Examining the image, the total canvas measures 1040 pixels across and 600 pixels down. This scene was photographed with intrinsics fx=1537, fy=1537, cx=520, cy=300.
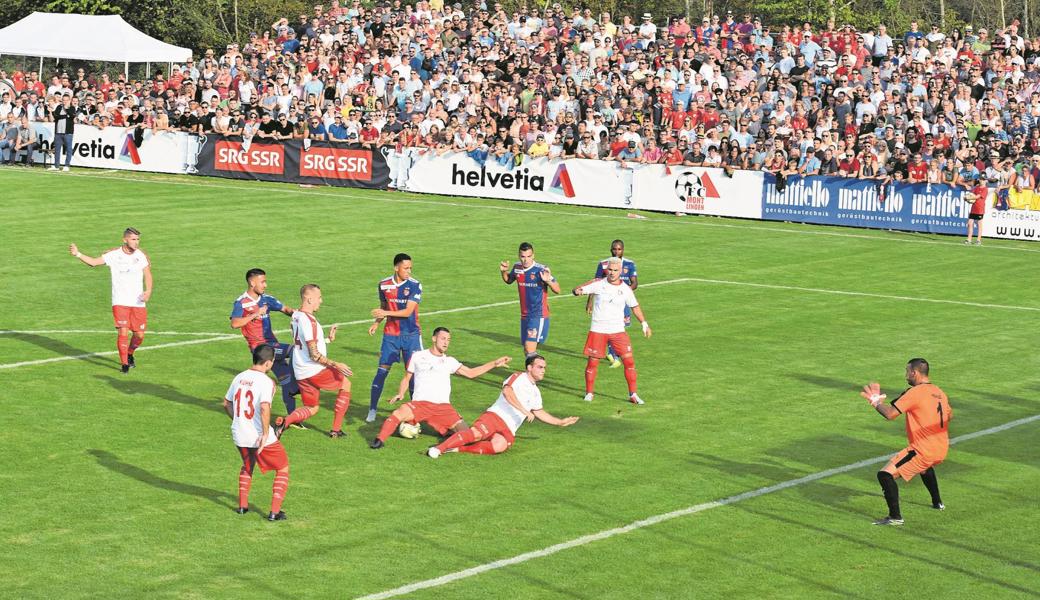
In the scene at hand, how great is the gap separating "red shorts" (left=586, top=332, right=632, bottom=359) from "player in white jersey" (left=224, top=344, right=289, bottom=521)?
6967mm

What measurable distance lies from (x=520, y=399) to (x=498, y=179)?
29068 mm

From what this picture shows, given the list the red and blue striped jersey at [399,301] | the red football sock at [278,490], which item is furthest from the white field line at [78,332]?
the red football sock at [278,490]

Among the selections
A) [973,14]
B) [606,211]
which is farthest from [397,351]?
[973,14]

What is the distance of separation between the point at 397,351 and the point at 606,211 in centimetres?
2532

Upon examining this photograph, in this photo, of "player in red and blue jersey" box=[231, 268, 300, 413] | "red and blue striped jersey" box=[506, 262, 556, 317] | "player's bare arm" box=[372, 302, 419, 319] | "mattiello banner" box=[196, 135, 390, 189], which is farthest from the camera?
"mattiello banner" box=[196, 135, 390, 189]

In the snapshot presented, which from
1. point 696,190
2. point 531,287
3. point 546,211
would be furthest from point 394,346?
point 696,190

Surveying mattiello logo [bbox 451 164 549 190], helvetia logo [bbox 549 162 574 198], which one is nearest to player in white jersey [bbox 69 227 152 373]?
helvetia logo [bbox 549 162 574 198]

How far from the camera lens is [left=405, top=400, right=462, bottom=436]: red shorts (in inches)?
746

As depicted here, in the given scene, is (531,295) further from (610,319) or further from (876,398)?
(876,398)

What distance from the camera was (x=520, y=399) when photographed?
18.7 meters

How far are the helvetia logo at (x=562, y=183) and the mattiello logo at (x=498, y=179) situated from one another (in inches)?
5.9

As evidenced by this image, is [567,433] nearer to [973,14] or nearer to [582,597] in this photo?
[582,597]

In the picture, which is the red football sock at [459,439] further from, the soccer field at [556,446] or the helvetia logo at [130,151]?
the helvetia logo at [130,151]

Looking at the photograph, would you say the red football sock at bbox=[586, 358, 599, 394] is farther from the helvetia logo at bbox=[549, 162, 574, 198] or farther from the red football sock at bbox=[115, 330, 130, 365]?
the helvetia logo at bbox=[549, 162, 574, 198]
